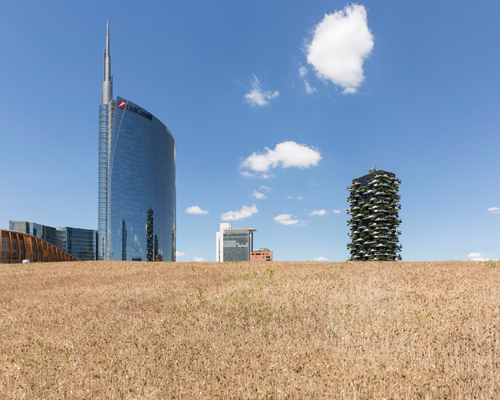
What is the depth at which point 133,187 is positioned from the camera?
6491 inches

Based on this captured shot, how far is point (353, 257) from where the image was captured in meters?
71.6

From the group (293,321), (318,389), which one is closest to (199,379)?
(318,389)

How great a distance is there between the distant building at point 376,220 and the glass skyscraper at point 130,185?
389 ft

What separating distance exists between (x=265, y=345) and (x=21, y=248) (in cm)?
4447

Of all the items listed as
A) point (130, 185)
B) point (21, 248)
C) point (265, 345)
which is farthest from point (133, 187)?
point (265, 345)

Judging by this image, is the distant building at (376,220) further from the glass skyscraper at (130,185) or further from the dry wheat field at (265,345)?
the glass skyscraper at (130,185)

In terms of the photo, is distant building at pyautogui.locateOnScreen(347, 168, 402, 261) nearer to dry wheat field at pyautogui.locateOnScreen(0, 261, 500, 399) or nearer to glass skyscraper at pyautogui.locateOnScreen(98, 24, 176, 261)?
dry wheat field at pyautogui.locateOnScreen(0, 261, 500, 399)

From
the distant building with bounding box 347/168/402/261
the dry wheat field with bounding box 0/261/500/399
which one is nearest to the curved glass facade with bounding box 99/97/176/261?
the distant building with bounding box 347/168/402/261

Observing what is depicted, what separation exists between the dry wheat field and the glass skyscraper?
16138 cm

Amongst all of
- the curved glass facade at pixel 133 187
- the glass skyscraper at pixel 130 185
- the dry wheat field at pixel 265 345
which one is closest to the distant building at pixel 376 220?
the dry wheat field at pixel 265 345

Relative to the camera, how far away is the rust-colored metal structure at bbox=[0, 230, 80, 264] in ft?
110

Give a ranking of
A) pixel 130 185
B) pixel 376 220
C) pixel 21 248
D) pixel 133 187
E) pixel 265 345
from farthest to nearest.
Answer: pixel 133 187, pixel 130 185, pixel 376 220, pixel 21 248, pixel 265 345

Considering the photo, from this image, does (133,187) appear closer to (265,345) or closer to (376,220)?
(376,220)

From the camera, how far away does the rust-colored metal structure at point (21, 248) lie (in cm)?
3362
